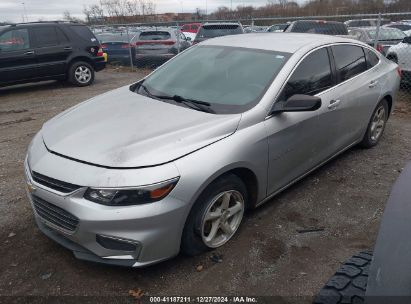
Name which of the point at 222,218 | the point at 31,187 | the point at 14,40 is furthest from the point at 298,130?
the point at 14,40

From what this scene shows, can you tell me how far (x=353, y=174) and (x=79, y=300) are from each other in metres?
3.37

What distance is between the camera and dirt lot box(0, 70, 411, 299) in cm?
262

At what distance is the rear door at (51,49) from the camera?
9344 millimetres

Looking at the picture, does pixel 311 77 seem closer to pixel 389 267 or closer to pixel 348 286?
pixel 348 286

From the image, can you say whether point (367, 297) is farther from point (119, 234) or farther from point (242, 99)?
point (242, 99)

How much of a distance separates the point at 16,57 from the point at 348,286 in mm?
9474

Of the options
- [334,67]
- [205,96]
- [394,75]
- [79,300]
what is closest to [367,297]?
[79,300]

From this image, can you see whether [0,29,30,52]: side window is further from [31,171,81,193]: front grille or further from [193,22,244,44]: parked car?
[31,171,81,193]: front grille

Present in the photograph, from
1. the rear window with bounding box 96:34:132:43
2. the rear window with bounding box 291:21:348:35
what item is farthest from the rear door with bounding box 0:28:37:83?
the rear window with bounding box 291:21:348:35

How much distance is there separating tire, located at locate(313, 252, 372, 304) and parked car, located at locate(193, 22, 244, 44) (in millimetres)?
10544

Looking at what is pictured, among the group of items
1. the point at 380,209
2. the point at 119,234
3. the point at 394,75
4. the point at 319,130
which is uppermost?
the point at 394,75

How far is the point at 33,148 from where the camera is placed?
2984 mm

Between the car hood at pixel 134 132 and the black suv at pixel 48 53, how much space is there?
679 cm

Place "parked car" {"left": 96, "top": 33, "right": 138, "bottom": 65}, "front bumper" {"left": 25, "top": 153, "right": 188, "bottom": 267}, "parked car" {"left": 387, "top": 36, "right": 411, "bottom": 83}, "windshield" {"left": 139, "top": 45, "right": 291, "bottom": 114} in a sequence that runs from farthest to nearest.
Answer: "parked car" {"left": 96, "top": 33, "right": 138, "bottom": 65}
"parked car" {"left": 387, "top": 36, "right": 411, "bottom": 83}
"windshield" {"left": 139, "top": 45, "right": 291, "bottom": 114}
"front bumper" {"left": 25, "top": 153, "right": 188, "bottom": 267}
